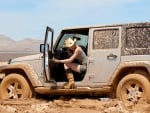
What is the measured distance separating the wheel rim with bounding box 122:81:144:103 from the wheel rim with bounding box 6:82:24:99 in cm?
247

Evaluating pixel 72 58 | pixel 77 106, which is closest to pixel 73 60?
pixel 72 58

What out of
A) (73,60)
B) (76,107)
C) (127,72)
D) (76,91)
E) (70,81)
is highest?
(73,60)

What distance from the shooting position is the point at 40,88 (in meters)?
11.5

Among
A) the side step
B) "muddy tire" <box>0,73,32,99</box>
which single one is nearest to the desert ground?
the side step

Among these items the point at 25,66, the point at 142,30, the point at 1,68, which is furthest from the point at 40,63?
the point at 142,30

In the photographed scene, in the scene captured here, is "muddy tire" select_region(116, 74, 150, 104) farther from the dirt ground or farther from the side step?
the side step

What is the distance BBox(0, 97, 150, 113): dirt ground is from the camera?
9.24 metres

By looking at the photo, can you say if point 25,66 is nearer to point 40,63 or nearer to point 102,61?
point 40,63

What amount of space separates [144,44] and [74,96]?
6.83ft

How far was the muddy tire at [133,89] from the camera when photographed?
10.1m

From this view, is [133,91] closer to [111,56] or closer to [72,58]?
[111,56]

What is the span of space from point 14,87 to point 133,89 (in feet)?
9.54

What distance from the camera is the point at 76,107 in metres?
9.92

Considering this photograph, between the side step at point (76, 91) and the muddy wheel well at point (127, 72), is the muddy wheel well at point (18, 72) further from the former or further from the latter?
the muddy wheel well at point (127, 72)
